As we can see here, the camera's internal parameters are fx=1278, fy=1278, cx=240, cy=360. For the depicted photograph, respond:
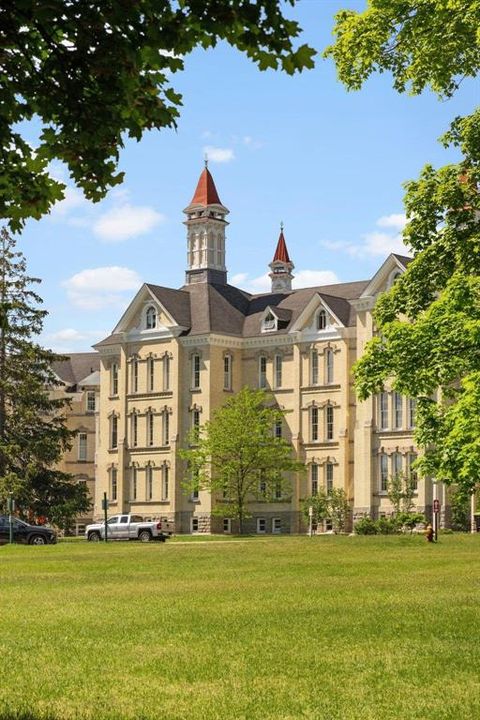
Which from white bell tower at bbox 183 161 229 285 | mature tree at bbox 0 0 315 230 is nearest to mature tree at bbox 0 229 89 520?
white bell tower at bbox 183 161 229 285

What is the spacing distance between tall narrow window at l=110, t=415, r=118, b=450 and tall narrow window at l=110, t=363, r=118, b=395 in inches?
73.1

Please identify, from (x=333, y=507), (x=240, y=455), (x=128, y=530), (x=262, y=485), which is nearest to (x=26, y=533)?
(x=128, y=530)

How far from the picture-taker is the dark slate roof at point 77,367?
111 meters

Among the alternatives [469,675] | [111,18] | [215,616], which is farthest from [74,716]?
[215,616]

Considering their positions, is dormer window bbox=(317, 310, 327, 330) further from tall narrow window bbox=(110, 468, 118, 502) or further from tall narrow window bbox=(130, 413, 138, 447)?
tall narrow window bbox=(110, 468, 118, 502)

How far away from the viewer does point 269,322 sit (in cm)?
8712

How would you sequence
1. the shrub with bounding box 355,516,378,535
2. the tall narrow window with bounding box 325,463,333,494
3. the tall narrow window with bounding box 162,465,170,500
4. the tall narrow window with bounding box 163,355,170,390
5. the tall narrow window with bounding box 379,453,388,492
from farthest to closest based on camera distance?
the tall narrow window with bounding box 163,355,170,390 → the tall narrow window with bounding box 162,465,170,500 → the tall narrow window with bounding box 325,463,333,494 → the tall narrow window with bounding box 379,453,388,492 → the shrub with bounding box 355,516,378,535

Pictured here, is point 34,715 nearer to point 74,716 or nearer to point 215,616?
point 74,716

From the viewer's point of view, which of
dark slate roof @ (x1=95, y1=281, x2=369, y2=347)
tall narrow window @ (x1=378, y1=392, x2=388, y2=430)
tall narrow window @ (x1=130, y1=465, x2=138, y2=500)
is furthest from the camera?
tall narrow window @ (x1=130, y1=465, x2=138, y2=500)

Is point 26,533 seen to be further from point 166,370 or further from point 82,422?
point 82,422

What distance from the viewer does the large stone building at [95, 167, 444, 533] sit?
7875cm

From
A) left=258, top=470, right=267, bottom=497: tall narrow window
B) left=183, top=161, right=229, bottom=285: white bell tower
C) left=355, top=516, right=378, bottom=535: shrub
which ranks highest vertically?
left=183, top=161, right=229, bottom=285: white bell tower

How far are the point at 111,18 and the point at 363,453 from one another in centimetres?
7108

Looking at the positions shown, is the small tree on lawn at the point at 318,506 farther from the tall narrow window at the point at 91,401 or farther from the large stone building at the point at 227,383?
the tall narrow window at the point at 91,401
